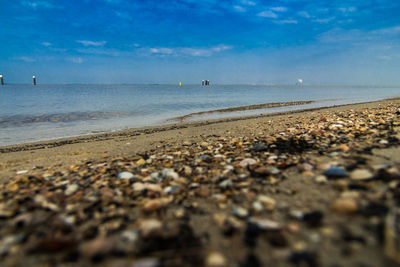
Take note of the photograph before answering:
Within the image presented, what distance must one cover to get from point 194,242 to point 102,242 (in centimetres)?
66

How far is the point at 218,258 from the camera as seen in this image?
128 cm

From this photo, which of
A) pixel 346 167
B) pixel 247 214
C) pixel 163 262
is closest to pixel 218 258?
pixel 163 262

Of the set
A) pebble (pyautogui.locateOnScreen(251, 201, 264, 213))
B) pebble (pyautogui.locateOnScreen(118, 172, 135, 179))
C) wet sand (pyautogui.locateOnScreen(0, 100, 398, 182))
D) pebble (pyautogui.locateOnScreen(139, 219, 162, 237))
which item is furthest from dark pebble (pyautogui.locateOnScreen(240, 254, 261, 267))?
wet sand (pyautogui.locateOnScreen(0, 100, 398, 182))

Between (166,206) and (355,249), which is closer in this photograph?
(355,249)

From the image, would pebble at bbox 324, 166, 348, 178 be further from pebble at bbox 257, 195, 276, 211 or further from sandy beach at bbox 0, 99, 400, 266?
pebble at bbox 257, 195, 276, 211

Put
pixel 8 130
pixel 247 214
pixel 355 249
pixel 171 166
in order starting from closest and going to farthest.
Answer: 1. pixel 355 249
2. pixel 247 214
3. pixel 171 166
4. pixel 8 130

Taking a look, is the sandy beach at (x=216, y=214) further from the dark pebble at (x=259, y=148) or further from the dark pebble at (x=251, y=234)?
the dark pebble at (x=259, y=148)

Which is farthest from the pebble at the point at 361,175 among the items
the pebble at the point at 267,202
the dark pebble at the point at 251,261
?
the dark pebble at the point at 251,261

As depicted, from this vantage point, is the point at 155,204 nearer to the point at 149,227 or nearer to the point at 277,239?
the point at 149,227

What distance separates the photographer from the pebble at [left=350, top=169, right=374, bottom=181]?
203 centimetres

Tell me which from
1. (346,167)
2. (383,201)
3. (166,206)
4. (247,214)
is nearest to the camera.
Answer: (383,201)

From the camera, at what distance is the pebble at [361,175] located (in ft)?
6.64

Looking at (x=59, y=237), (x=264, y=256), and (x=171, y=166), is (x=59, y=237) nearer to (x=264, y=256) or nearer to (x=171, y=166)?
(x=264, y=256)

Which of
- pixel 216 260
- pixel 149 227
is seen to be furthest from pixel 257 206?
pixel 149 227
